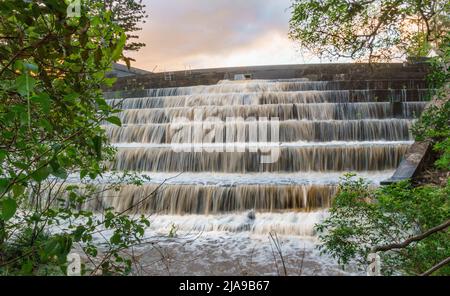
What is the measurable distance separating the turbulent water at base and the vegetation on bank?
2.83 feet

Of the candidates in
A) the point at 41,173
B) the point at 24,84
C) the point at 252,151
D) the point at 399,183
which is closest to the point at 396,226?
the point at 399,183

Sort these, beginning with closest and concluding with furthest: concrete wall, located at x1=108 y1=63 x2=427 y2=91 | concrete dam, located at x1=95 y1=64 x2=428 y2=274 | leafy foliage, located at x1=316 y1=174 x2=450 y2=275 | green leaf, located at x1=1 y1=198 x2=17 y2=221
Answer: green leaf, located at x1=1 y1=198 x2=17 y2=221, leafy foliage, located at x1=316 y1=174 x2=450 y2=275, concrete dam, located at x1=95 y1=64 x2=428 y2=274, concrete wall, located at x1=108 y1=63 x2=427 y2=91

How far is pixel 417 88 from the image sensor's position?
9688 millimetres

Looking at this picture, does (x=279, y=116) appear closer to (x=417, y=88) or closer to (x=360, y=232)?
(x=417, y=88)

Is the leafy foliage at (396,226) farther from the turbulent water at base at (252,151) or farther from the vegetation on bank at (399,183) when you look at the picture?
the turbulent water at base at (252,151)

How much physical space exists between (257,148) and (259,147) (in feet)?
0.17

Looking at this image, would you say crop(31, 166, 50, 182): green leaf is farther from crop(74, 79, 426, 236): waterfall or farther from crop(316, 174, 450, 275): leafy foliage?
crop(74, 79, 426, 236): waterfall

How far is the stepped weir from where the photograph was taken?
5.62 metres

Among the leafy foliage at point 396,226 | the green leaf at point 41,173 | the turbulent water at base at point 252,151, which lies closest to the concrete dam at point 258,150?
the turbulent water at base at point 252,151

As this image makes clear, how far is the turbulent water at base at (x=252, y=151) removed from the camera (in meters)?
5.54

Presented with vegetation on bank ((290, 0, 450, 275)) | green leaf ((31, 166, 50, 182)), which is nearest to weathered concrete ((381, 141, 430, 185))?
vegetation on bank ((290, 0, 450, 275))

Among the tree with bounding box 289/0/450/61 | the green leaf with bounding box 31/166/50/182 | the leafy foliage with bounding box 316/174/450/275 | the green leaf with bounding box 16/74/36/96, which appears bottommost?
the leafy foliage with bounding box 316/174/450/275
